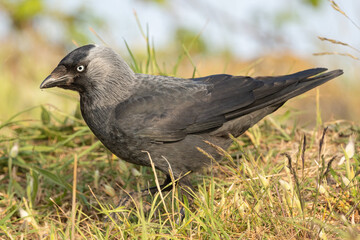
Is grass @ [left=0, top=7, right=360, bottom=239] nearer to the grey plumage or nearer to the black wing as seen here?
the grey plumage

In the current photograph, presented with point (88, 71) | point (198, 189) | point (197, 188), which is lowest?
point (197, 188)

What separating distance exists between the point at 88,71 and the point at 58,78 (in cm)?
23

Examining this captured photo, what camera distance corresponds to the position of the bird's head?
3666mm

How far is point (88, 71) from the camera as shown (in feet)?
12.2

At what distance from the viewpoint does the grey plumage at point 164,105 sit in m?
3.53

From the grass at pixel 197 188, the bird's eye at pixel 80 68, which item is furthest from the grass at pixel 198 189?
the bird's eye at pixel 80 68

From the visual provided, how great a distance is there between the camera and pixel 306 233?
8.70ft

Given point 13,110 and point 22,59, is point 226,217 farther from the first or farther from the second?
point 22,59

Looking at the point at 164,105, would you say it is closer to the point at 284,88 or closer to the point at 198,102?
the point at 198,102

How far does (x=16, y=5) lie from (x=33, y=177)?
721 centimetres

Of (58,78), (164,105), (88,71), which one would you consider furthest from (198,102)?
(58,78)

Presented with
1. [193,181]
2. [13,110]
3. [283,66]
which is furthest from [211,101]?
[283,66]

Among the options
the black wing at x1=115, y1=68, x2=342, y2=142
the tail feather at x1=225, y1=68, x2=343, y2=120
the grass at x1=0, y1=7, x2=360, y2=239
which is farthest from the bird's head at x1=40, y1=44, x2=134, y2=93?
the tail feather at x1=225, y1=68, x2=343, y2=120

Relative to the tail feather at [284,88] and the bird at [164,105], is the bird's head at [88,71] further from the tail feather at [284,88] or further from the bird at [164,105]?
the tail feather at [284,88]
